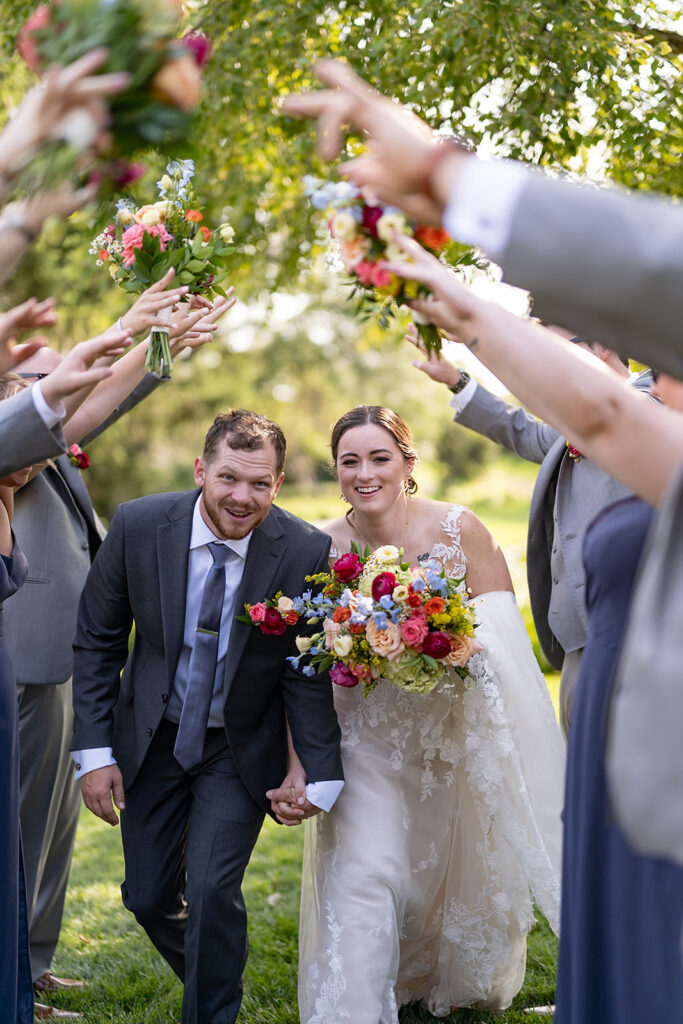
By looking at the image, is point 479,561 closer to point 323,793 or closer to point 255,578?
point 255,578

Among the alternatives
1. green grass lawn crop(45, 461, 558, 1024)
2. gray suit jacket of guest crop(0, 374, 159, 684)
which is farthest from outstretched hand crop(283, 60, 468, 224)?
green grass lawn crop(45, 461, 558, 1024)

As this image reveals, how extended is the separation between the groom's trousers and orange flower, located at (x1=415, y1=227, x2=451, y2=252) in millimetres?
2395

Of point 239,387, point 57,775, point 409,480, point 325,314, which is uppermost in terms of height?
point 325,314

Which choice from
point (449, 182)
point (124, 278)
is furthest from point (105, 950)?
point (449, 182)

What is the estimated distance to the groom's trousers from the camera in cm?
406

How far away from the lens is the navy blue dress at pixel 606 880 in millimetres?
2449

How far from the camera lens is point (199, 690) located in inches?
168

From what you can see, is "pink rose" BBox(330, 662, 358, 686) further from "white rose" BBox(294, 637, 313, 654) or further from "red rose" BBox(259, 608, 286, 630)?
"red rose" BBox(259, 608, 286, 630)

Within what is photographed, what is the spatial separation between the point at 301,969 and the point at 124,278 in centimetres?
292

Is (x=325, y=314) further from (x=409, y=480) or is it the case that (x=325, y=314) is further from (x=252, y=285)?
(x=409, y=480)

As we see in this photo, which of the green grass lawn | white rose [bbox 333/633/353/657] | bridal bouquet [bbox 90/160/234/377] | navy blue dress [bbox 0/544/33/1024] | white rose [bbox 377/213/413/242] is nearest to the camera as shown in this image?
white rose [bbox 377/213/413/242]

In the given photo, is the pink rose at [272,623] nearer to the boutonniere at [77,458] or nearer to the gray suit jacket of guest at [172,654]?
the gray suit jacket of guest at [172,654]

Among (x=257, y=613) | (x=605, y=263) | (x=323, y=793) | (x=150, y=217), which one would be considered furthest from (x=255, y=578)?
(x=605, y=263)

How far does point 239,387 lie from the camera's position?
899 inches
